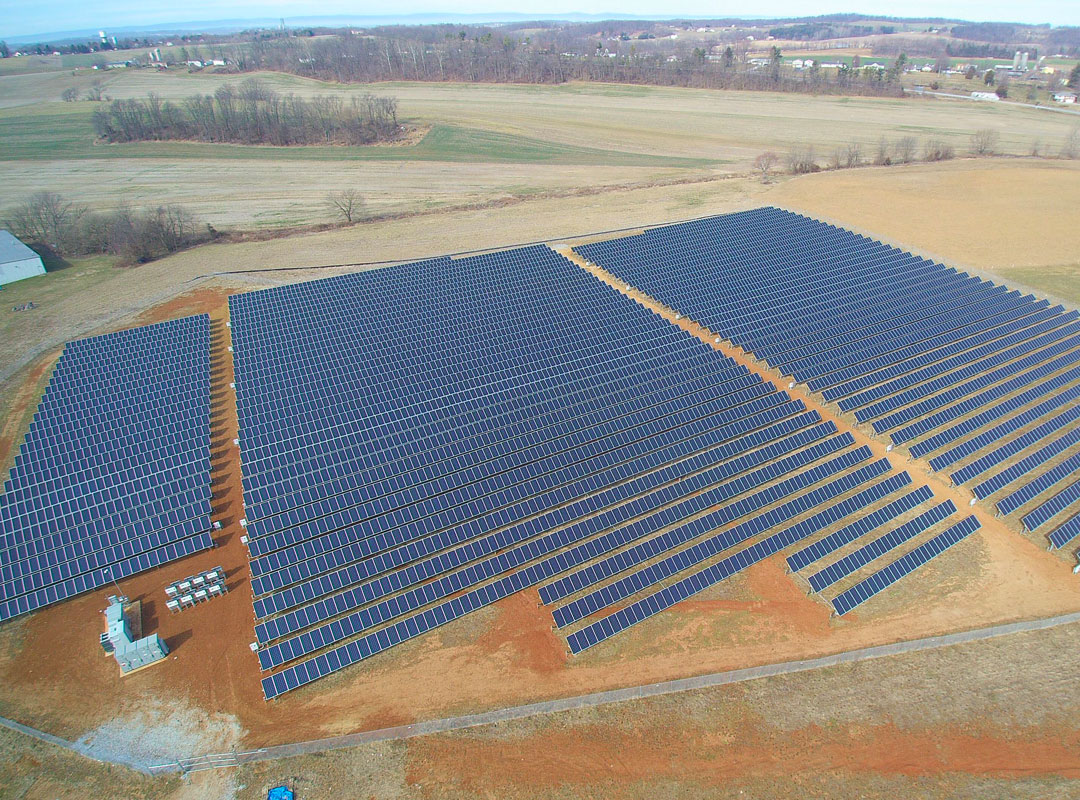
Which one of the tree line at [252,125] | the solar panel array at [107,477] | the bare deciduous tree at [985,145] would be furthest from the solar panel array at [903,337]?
the tree line at [252,125]

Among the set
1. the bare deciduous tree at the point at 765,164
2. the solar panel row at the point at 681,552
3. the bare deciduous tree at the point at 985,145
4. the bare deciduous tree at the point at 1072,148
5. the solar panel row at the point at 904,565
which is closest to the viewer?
the solar panel row at the point at 681,552

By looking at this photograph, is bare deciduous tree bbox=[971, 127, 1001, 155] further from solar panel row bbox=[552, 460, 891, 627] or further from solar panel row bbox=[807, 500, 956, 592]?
A: solar panel row bbox=[552, 460, 891, 627]

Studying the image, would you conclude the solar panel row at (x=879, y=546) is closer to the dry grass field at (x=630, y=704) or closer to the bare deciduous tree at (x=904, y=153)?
the dry grass field at (x=630, y=704)

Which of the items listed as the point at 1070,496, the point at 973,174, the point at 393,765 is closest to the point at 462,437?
the point at 393,765

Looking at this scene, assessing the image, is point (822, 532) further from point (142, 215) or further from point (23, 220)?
point (23, 220)

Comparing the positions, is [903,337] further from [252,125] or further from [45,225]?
[252,125]

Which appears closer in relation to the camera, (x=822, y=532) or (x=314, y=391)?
(x=822, y=532)
